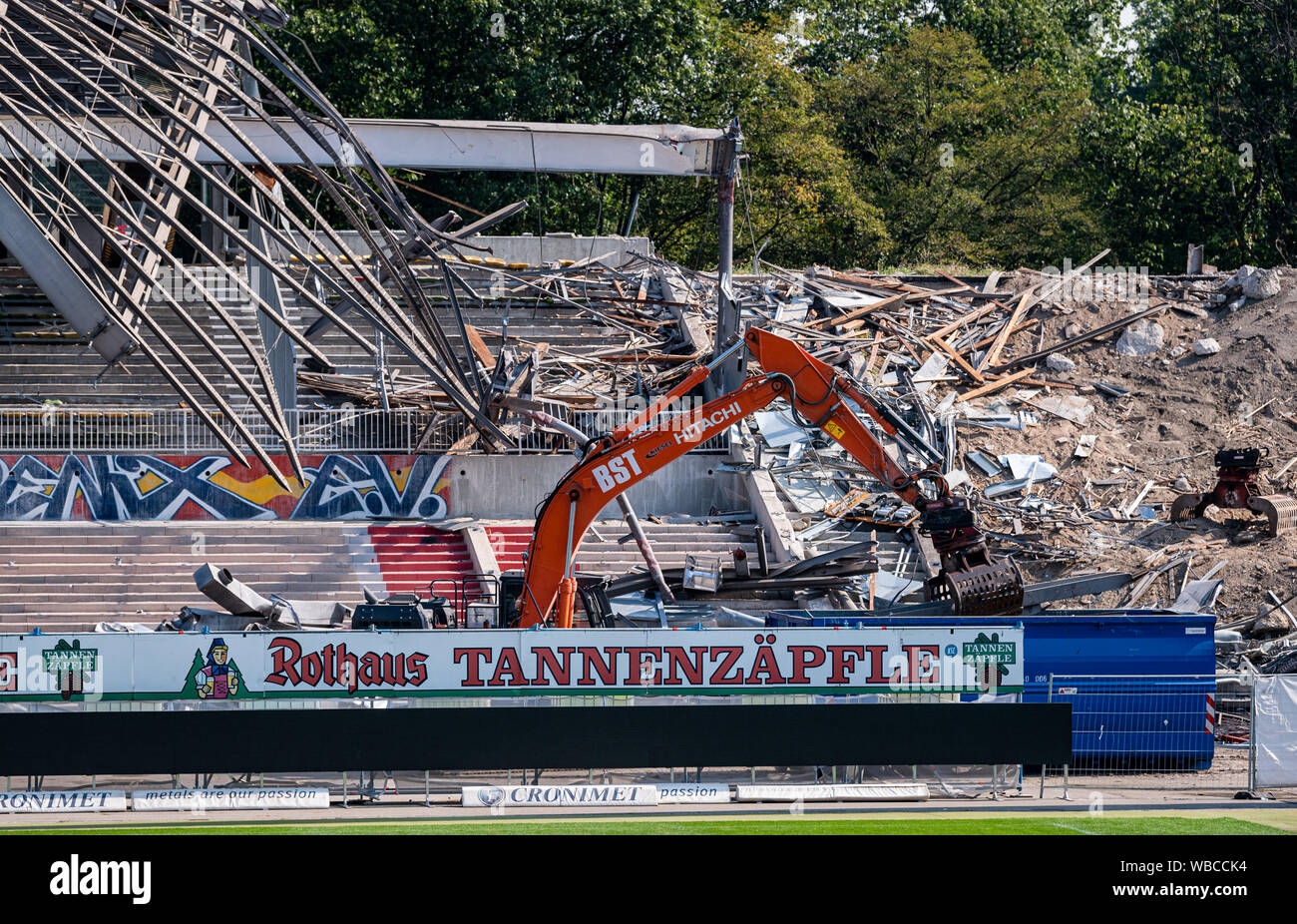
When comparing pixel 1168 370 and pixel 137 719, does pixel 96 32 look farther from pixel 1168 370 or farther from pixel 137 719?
pixel 1168 370

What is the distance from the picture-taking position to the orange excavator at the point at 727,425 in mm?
18906

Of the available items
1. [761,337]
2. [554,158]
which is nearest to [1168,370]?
[554,158]

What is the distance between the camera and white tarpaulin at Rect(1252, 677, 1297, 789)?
16797 mm

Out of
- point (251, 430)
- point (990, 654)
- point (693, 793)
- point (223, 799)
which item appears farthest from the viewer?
point (251, 430)

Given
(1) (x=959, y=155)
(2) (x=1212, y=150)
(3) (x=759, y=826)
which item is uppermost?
(1) (x=959, y=155)

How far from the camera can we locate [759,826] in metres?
14.4

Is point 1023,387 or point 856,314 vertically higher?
point 856,314

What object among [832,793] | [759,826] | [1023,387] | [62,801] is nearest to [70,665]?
[62,801]

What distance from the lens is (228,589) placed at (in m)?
21.1

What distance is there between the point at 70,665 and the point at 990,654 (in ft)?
35.5

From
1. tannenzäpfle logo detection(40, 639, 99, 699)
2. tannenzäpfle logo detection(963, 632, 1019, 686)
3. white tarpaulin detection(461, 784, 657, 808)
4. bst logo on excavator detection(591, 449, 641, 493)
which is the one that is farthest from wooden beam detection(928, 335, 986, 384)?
tannenzäpfle logo detection(40, 639, 99, 699)

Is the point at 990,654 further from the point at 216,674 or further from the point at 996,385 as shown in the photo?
the point at 996,385

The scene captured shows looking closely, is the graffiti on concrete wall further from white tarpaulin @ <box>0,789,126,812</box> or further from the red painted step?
white tarpaulin @ <box>0,789,126,812</box>
